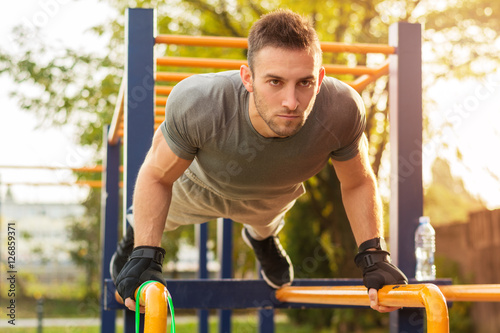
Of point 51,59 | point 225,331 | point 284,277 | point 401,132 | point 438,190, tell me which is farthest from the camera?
point 438,190

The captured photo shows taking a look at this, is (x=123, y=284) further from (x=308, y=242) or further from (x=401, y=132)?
(x=308, y=242)

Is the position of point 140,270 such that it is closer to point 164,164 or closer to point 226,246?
point 164,164

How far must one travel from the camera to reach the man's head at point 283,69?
1.70 m

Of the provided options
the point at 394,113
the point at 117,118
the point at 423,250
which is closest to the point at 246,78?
the point at 394,113

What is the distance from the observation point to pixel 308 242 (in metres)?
8.55

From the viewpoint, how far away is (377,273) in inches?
74.5

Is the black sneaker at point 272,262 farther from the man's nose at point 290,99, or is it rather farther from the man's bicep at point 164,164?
the man's nose at point 290,99

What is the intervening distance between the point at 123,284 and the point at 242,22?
6451 mm

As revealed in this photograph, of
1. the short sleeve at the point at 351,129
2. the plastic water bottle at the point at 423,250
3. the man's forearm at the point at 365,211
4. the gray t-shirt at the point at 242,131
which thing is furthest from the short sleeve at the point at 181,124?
the plastic water bottle at the point at 423,250

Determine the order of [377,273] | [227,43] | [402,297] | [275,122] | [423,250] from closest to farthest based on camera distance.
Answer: [402,297]
[275,122]
[377,273]
[227,43]
[423,250]

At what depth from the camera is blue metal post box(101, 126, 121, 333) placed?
4594 millimetres

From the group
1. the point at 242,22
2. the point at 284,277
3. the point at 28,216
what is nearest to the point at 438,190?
the point at 242,22

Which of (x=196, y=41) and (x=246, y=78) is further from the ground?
(x=196, y=41)

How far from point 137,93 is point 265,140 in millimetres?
824
